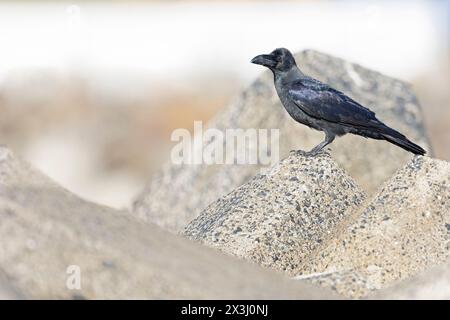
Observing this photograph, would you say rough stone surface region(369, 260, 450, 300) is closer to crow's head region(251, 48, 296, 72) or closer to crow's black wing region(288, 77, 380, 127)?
crow's black wing region(288, 77, 380, 127)

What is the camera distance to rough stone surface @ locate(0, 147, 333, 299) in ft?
27.1

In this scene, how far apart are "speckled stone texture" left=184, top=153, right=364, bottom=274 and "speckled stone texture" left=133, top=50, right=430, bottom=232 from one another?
349 cm

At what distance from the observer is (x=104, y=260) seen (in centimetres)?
840

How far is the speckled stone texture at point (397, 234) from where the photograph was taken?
1021cm

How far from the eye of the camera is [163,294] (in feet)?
27.0

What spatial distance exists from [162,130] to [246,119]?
24.2ft

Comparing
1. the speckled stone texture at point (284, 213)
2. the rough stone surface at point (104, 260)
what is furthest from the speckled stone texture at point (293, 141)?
the rough stone surface at point (104, 260)

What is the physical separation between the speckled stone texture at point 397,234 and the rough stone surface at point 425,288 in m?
0.99

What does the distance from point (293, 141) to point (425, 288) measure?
748cm

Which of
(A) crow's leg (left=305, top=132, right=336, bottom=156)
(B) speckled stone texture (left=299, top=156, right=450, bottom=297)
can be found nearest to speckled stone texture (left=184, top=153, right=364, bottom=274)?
(A) crow's leg (left=305, top=132, right=336, bottom=156)
